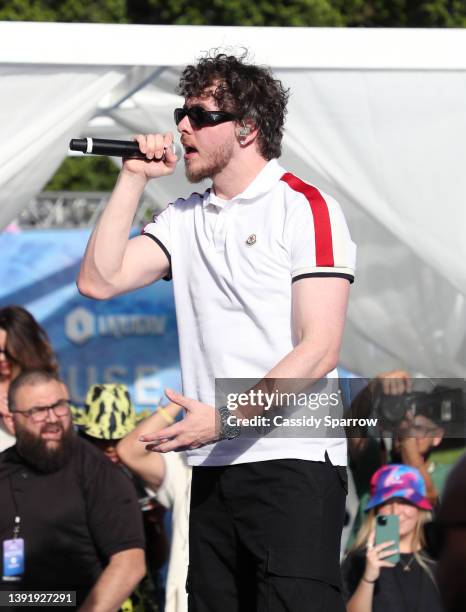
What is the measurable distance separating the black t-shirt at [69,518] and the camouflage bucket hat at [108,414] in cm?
64

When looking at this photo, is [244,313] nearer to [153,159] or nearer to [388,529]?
[153,159]

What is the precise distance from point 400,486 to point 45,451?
1398 millimetres

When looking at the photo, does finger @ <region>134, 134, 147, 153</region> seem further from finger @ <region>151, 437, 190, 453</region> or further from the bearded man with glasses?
the bearded man with glasses

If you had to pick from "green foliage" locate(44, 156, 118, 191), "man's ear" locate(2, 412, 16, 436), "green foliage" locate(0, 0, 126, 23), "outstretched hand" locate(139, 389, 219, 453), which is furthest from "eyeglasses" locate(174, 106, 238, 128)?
"green foliage" locate(44, 156, 118, 191)

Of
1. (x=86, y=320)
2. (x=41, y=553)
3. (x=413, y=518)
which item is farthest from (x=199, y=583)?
(x=86, y=320)

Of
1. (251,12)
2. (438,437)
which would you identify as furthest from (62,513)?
(251,12)

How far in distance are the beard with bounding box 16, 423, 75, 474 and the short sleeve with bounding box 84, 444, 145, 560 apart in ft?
0.32

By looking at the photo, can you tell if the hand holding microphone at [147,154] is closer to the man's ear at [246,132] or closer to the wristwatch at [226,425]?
the man's ear at [246,132]

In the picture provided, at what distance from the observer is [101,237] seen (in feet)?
9.36

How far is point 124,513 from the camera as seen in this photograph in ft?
14.2

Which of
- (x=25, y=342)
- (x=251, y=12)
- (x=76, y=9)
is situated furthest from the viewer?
(x=76, y=9)

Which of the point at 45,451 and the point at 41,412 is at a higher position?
the point at 41,412

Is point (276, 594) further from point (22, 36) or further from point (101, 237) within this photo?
point (22, 36)

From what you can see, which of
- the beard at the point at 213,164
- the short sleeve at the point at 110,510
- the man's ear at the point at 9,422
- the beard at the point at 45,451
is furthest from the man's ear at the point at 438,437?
the beard at the point at 213,164
